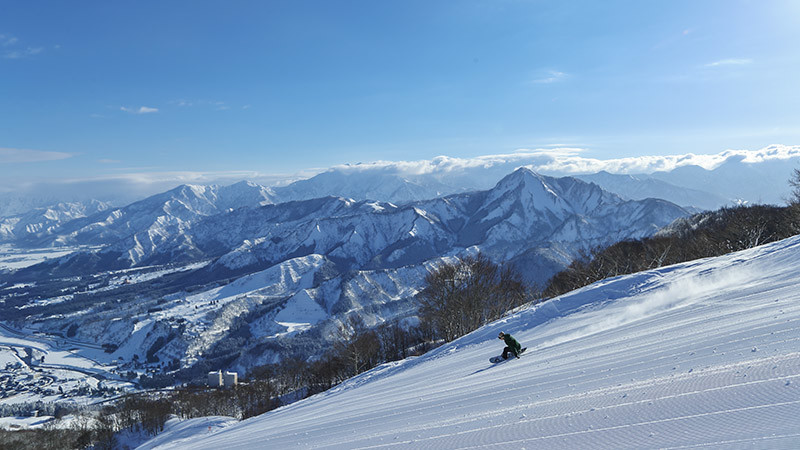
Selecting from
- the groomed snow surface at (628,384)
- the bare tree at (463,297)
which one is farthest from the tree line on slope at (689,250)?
the groomed snow surface at (628,384)

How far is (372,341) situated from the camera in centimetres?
4919

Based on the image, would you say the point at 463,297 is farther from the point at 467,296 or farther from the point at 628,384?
the point at 628,384

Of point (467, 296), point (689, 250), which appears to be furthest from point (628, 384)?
point (689, 250)

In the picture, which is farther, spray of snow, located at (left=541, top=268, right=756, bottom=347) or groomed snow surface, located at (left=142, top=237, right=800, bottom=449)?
spray of snow, located at (left=541, top=268, right=756, bottom=347)

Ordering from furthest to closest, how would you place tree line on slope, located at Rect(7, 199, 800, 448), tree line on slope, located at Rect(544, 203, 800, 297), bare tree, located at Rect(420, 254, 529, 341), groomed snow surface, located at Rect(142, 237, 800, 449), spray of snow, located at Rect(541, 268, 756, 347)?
1. tree line on slope, located at Rect(544, 203, 800, 297)
2. tree line on slope, located at Rect(7, 199, 800, 448)
3. bare tree, located at Rect(420, 254, 529, 341)
4. spray of snow, located at Rect(541, 268, 756, 347)
5. groomed snow surface, located at Rect(142, 237, 800, 449)

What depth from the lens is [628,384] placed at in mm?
7754

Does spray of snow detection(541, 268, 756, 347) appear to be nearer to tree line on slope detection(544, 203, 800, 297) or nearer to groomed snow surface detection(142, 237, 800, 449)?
groomed snow surface detection(142, 237, 800, 449)

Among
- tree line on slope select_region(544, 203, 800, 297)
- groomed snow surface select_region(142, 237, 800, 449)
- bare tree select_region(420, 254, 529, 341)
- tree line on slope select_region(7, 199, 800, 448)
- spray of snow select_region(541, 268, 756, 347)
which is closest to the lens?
groomed snow surface select_region(142, 237, 800, 449)

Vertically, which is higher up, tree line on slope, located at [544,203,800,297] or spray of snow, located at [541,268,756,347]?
spray of snow, located at [541,268,756,347]

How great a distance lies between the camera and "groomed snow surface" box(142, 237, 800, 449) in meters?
5.30

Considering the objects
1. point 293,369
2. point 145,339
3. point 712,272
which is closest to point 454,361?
point 712,272

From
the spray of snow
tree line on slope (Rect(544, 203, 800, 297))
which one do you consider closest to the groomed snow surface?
the spray of snow

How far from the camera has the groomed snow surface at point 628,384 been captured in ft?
17.4

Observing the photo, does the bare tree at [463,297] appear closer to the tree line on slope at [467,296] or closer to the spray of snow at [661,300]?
the tree line on slope at [467,296]
